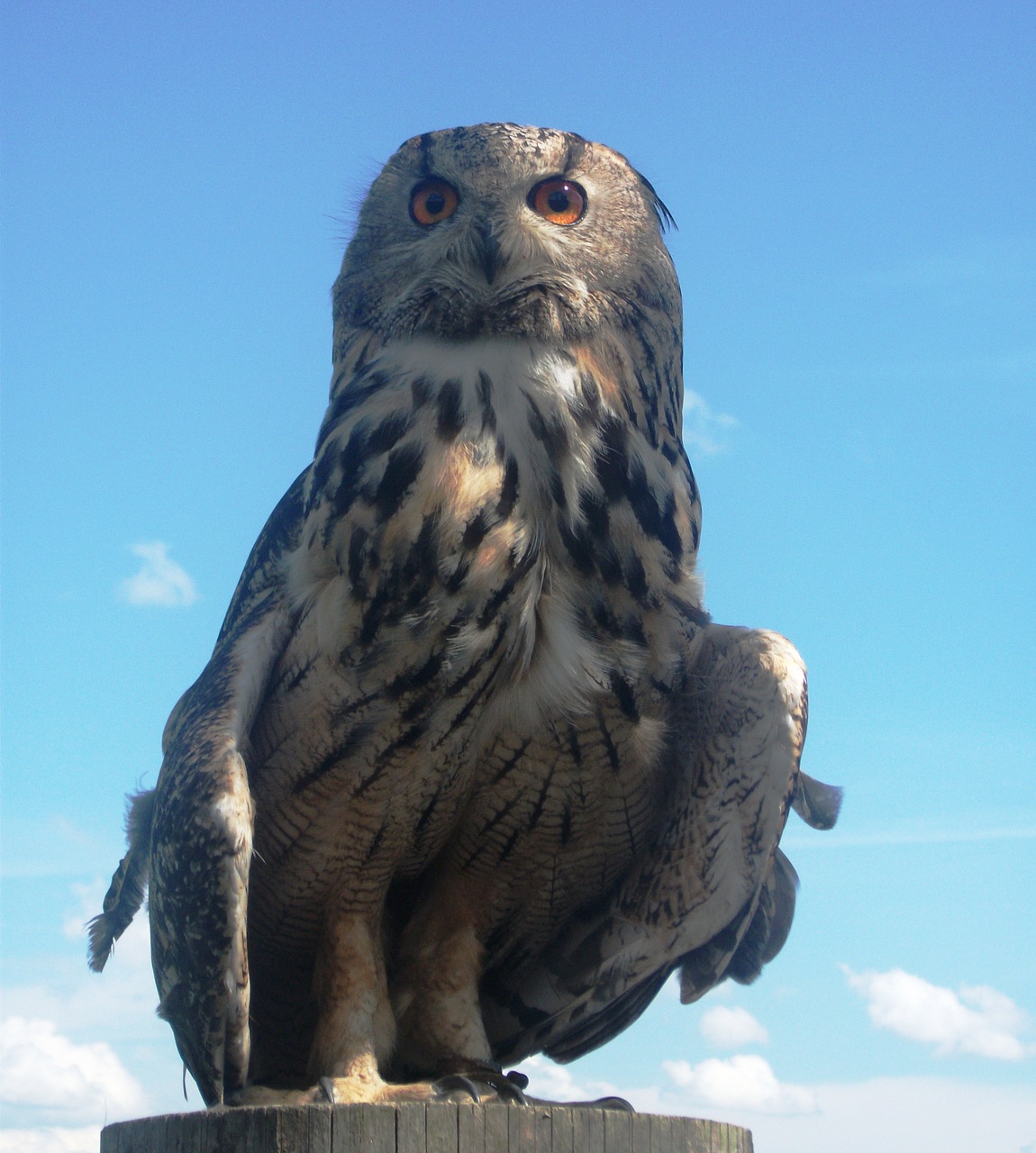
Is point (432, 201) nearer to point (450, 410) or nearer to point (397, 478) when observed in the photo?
point (450, 410)

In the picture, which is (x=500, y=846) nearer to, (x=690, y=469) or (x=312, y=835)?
→ (x=312, y=835)

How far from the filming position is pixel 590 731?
9.12 feet

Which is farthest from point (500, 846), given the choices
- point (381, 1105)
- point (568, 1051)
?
point (381, 1105)

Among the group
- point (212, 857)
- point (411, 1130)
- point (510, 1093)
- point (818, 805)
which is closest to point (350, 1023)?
point (510, 1093)

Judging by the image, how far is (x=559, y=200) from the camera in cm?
311

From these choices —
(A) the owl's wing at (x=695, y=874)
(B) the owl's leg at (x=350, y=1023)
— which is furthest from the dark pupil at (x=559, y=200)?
(B) the owl's leg at (x=350, y=1023)

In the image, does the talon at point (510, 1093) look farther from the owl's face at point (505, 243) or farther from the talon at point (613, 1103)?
the owl's face at point (505, 243)

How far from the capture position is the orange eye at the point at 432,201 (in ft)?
10.4

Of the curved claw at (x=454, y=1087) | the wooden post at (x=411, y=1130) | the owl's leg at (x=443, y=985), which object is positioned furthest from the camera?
the owl's leg at (x=443, y=985)

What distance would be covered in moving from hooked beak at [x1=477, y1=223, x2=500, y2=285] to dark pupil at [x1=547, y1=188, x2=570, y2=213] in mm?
210

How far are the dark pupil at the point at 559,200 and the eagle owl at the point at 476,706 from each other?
0.06ft

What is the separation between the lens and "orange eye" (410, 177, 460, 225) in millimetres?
3176

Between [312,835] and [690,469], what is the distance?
1.22 metres

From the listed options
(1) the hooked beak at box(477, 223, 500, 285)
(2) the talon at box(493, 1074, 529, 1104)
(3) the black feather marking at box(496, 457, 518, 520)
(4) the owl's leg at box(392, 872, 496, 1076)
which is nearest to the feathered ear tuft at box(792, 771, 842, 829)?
(4) the owl's leg at box(392, 872, 496, 1076)
